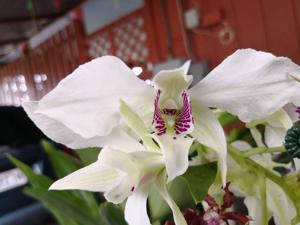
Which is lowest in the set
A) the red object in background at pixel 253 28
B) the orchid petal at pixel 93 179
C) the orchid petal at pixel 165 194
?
the orchid petal at pixel 165 194

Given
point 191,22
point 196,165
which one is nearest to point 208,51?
point 191,22

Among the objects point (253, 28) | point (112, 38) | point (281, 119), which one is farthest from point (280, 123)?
point (112, 38)

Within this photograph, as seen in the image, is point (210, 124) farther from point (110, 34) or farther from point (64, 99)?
point (110, 34)

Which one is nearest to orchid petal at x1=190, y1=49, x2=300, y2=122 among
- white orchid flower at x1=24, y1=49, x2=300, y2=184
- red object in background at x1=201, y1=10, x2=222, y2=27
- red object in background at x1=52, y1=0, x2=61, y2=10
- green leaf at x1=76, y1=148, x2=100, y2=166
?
white orchid flower at x1=24, y1=49, x2=300, y2=184

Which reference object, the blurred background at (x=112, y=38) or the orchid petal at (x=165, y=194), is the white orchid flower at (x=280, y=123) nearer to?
the orchid petal at (x=165, y=194)

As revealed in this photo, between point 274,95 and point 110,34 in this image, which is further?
point 110,34

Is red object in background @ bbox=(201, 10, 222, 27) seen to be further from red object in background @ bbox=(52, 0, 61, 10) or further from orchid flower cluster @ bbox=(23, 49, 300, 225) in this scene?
orchid flower cluster @ bbox=(23, 49, 300, 225)

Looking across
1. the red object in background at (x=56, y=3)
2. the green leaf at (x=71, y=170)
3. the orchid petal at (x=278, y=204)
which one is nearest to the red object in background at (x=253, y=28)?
the red object in background at (x=56, y=3)
